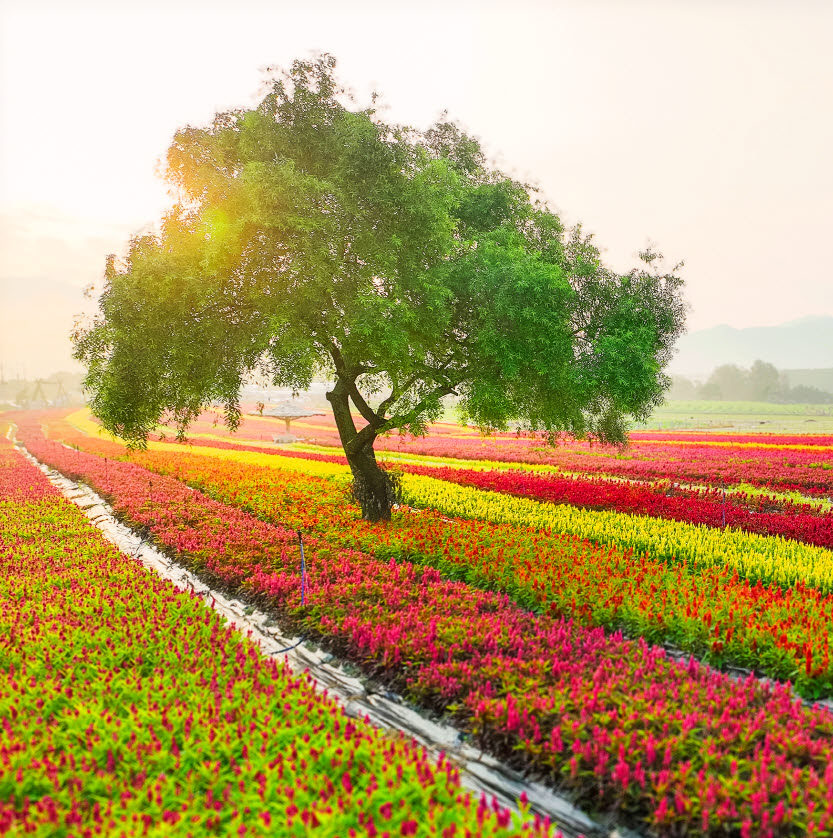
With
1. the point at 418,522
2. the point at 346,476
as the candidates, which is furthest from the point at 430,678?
the point at 346,476

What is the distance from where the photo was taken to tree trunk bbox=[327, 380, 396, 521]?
1480 centimetres

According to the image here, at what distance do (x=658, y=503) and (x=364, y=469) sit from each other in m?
8.65

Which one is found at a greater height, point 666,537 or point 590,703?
point 666,537

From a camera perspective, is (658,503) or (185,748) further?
(658,503)

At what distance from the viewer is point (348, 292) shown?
38.4 feet

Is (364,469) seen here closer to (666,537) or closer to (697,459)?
(666,537)

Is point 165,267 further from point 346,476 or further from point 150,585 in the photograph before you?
point 346,476

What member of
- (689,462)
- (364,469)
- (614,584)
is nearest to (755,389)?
(689,462)

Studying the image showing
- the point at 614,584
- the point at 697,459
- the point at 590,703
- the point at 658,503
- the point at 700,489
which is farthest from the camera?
the point at 697,459

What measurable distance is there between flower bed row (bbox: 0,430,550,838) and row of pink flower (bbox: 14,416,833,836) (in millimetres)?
901

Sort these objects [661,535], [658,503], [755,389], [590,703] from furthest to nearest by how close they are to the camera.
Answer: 1. [755,389]
2. [658,503]
3. [661,535]
4. [590,703]

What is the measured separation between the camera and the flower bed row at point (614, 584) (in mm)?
6992

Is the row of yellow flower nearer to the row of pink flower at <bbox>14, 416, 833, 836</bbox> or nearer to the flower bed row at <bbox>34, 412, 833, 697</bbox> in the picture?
the flower bed row at <bbox>34, 412, 833, 697</bbox>

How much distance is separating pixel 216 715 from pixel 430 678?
237 centimetres
